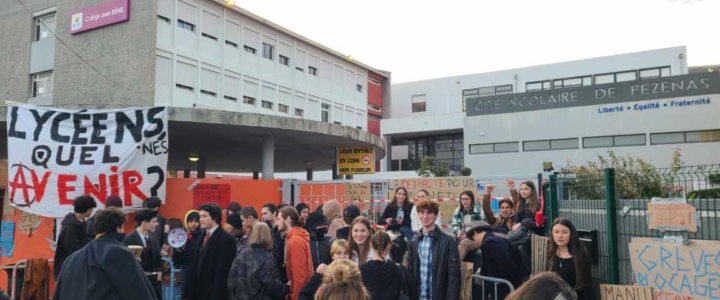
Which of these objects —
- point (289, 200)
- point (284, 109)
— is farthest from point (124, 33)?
point (289, 200)

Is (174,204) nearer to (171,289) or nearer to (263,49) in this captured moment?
(171,289)

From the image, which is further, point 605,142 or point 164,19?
point 605,142

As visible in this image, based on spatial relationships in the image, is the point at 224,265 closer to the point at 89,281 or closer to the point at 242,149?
the point at 89,281

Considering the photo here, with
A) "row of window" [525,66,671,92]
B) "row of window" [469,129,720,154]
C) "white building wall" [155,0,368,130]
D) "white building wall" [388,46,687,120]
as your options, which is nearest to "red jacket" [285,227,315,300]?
"white building wall" [155,0,368,130]

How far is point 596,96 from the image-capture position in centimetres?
3281

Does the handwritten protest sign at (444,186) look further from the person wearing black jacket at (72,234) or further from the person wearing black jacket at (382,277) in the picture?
the person wearing black jacket at (72,234)

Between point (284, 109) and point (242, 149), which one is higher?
point (284, 109)

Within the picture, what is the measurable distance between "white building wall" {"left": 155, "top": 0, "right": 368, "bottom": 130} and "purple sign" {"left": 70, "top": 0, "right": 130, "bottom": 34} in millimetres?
1702

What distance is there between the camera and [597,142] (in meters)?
32.7

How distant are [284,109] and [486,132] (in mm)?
13910

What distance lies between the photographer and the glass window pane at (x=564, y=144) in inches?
1316

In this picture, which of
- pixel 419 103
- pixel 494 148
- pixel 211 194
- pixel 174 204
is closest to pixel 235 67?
pixel 494 148

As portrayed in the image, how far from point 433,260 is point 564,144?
30.8 meters

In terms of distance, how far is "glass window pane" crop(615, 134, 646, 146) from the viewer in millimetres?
31328
